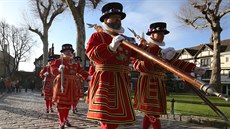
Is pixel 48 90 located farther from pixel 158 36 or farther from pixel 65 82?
pixel 158 36

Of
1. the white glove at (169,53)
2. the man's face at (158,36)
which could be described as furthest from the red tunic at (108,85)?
the man's face at (158,36)

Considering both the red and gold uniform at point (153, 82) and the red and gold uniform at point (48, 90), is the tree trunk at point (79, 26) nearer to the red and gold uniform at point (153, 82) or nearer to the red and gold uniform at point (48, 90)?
the red and gold uniform at point (48, 90)

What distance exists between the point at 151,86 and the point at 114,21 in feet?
5.36

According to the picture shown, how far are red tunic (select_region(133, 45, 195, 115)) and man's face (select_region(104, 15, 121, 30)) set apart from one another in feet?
3.55

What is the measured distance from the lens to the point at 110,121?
12.3 ft

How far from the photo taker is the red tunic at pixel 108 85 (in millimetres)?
3787

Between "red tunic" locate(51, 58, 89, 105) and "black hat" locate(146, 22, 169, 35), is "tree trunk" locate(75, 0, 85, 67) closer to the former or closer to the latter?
"red tunic" locate(51, 58, 89, 105)

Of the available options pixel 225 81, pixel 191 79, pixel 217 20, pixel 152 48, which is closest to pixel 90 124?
pixel 152 48

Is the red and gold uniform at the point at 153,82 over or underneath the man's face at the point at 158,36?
underneath

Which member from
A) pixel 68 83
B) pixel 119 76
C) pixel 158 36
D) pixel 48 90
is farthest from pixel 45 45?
pixel 119 76

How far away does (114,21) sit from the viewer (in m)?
4.14

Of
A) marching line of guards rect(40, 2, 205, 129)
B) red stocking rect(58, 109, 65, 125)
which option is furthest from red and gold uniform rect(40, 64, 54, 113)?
marching line of guards rect(40, 2, 205, 129)

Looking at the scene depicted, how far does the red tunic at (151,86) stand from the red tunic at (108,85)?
108cm

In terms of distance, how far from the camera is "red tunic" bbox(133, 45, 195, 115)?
5055 mm
